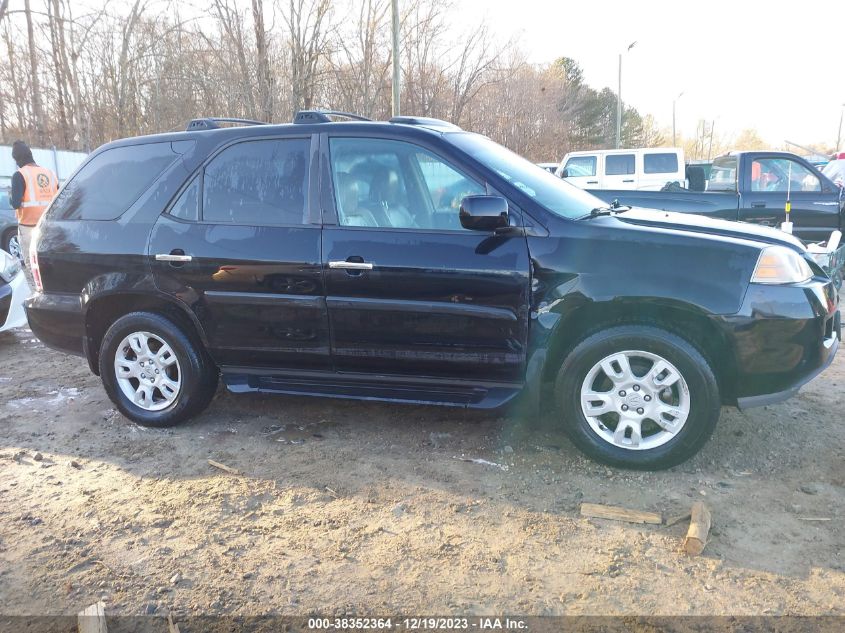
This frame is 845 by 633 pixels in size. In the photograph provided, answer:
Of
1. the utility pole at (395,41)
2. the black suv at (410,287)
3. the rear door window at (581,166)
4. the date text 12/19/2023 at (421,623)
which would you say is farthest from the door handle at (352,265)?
the utility pole at (395,41)

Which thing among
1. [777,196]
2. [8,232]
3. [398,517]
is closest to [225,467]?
[398,517]

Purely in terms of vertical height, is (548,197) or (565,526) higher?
(548,197)

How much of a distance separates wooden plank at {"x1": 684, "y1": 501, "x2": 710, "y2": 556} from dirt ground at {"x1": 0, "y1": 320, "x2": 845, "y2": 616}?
0.05 metres

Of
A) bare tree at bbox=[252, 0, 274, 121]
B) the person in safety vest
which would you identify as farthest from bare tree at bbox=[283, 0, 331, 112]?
the person in safety vest

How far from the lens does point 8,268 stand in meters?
6.47

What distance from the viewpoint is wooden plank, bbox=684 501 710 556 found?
266 centimetres

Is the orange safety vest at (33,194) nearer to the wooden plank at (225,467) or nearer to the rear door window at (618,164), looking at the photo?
the wooden plank at (225,467)

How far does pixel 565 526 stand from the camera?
2912mm

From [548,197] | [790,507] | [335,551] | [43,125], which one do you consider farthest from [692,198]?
[43,125]

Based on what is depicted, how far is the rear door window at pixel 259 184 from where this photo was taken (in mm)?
3764

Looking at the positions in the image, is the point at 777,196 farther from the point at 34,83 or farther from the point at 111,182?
the point at 34,83

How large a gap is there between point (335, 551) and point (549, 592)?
35.8 inches

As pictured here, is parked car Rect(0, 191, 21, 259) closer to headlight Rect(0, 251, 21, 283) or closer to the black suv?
headlight Rect(0, 251, 21, 283)

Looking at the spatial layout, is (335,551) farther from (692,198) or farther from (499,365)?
(692,198)
